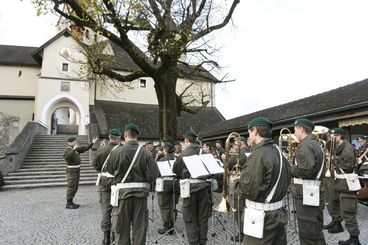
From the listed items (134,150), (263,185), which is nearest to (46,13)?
(134,150)

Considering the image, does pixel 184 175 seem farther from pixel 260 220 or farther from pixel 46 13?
pixel 46 13

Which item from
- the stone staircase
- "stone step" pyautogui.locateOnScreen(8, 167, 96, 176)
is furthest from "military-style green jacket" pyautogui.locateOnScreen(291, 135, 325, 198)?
"stone step" pyautogui.locateOnScreen(8, 167, 96, 176)

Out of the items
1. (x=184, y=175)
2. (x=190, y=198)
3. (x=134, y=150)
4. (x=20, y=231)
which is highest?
(x=134, y=150)

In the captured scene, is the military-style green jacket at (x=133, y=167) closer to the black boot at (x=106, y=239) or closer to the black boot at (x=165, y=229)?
the black boot at (x=106, y=239)


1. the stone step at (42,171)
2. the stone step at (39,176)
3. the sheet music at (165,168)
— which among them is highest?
the sheet music at (165,168)

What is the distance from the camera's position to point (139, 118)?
27.6m

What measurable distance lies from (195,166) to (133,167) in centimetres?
122

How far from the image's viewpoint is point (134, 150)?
4.80 metres

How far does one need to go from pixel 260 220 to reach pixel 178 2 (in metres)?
10.9

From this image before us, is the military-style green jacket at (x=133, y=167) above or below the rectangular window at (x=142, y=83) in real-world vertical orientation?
below

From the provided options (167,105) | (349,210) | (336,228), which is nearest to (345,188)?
(349,210)

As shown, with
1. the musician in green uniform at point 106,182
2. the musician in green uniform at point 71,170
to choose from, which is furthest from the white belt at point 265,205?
the musician in green uniform at point 71,170

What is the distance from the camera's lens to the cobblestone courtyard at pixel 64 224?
6.13 metres

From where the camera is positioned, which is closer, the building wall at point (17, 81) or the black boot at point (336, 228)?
the black boot at point (336, 228)
